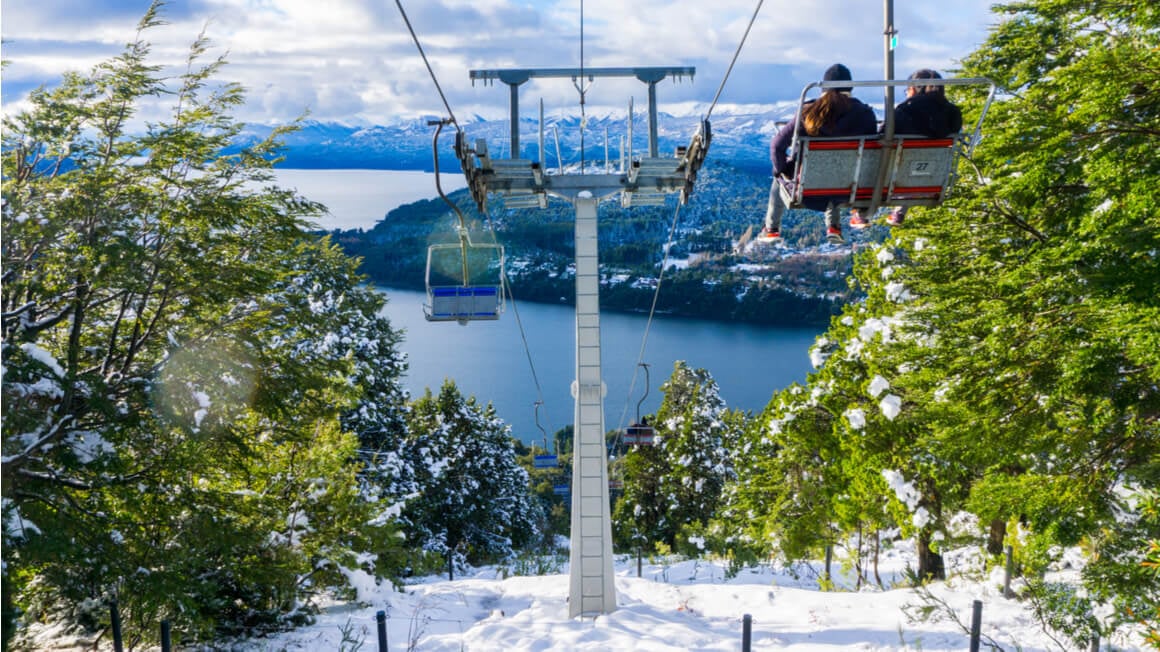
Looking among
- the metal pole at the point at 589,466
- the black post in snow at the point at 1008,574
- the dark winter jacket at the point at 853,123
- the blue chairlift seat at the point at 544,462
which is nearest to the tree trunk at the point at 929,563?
the black post in snow at the point at 1008,574

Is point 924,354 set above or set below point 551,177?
below

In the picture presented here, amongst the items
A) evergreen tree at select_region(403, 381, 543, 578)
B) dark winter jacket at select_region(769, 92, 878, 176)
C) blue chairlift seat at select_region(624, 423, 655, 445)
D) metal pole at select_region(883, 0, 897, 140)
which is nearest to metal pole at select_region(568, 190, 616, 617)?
dark winter jacket at select_region(769, 92, 878, 176)

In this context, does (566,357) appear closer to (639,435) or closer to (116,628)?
(639,435)

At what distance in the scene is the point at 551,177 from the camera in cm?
962

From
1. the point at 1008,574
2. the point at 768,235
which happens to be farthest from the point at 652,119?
the point at 1008,574

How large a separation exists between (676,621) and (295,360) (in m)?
5.53

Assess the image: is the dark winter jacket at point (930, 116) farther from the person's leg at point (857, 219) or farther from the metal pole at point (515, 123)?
the metal pole at point (515, 123)

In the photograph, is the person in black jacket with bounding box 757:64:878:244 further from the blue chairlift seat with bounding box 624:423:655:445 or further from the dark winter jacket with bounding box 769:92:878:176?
the blue chairlift seat with bounding box 624:423:655:445

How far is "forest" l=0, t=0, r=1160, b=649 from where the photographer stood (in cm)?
768

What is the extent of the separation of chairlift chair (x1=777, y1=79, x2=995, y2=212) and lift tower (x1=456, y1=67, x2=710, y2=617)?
120 inches

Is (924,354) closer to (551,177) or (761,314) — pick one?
(551,177)

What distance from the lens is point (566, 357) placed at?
8606 centimetres

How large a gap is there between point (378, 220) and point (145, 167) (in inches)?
5381

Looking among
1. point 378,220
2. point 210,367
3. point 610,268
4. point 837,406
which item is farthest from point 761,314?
point 210,367
